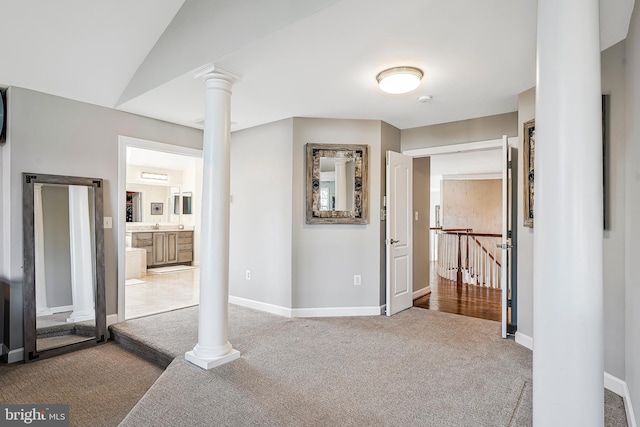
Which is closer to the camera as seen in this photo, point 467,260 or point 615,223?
point 615,223

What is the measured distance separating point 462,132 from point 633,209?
2349 millimetres

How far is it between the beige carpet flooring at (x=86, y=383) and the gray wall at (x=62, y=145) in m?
0.42

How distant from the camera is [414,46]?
2398mm

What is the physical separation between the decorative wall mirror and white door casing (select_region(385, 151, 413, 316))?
1.00 feet

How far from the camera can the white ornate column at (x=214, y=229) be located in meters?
2.70

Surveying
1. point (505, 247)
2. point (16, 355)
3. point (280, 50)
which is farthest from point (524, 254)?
point (16, 355)

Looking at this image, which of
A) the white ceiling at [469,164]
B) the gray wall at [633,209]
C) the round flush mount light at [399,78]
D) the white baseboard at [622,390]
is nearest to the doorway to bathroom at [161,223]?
the round flush mount light at [399,78]

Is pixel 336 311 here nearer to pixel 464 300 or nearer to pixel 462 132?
pixel 464 300

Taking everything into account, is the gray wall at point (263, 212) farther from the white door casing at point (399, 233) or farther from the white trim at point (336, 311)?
the white door casing at point (399, 233)

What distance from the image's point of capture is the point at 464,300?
488cm

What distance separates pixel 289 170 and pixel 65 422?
2823 millimetres

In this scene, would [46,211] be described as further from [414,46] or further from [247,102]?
[414,46]

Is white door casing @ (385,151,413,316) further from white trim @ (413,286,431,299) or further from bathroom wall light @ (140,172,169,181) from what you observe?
bathroom wall light @ (140,172,169,181)

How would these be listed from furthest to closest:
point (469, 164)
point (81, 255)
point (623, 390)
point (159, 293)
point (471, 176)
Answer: point (471, 176), point (469, 164), point (159, 293), point (81, 255), point (623, 390)
